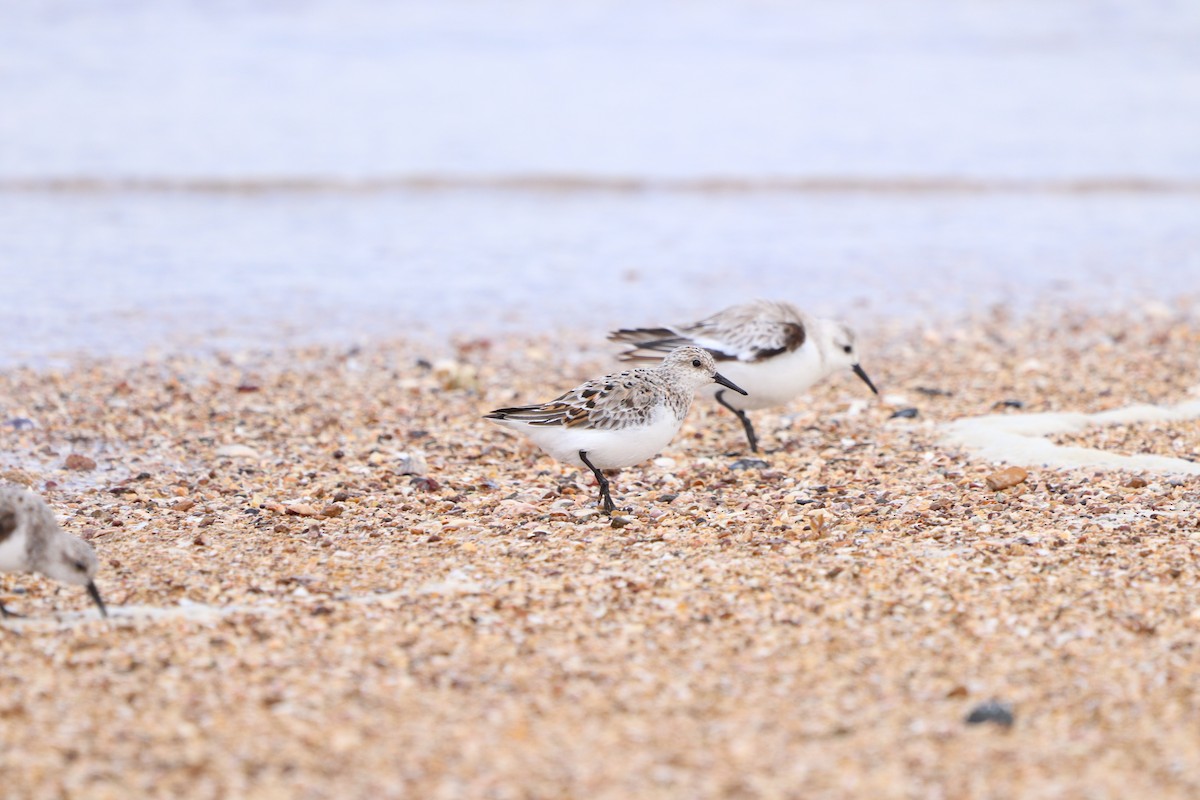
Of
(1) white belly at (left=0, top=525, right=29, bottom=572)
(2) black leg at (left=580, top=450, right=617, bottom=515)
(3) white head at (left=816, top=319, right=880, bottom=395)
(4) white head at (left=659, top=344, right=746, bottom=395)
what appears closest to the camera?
(1) white belly at (left=0, top=525, right=29, bottom=572)

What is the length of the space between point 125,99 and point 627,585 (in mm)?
15545

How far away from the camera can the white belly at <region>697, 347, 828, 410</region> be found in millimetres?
7688

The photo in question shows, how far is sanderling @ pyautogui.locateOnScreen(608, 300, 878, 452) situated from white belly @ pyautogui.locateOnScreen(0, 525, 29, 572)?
3874mm

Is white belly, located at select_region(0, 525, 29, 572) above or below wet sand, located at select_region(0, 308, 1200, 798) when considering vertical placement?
above

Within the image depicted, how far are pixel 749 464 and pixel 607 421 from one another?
53.4 inches

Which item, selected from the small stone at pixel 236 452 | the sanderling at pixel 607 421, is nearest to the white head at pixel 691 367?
the sanderling at pixel 607 421

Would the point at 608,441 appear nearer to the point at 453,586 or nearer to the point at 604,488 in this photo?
the point at 604,488

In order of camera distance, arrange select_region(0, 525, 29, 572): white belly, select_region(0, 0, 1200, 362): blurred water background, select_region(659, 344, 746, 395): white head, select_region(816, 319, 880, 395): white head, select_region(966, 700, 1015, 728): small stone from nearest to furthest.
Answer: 1. select_region(966, 700, 1015, 728): small stone
2. select_region(0, 525, 29, 572): white belly
3. select_region(659, 344, 746, 395): white head
4. select_region(816, 319, 880, 395): white head
5. select_region(0, 0, 1200, 362): blurred water background

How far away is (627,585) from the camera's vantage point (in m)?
5.18

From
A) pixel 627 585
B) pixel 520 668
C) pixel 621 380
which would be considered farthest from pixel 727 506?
pixel 520 668

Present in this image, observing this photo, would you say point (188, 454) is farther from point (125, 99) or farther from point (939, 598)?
point (125, 99)

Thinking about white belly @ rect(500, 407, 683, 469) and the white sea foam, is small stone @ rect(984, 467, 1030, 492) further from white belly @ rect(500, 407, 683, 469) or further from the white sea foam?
white belly @ rect(500, 407, 683, 469)

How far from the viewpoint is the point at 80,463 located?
7.09m

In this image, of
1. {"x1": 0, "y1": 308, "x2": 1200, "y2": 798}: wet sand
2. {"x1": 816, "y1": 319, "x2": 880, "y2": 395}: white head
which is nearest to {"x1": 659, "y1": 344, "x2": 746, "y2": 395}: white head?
{"x1": 0, "y1": 308, "x2": 1200, "y2": 798}: wet sand
